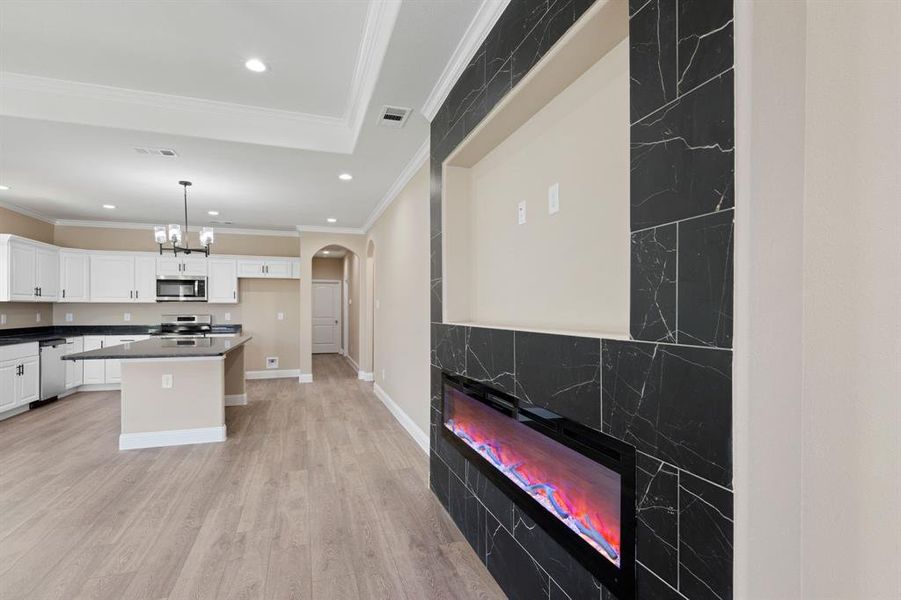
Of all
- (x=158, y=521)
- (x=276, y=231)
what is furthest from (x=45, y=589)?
(x=276, y=231)

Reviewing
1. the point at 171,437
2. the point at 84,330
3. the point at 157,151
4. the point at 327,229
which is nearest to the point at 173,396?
the point at 171,437

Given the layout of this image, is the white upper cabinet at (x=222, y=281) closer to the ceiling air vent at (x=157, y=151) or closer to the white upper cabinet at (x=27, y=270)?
the white upper cabinet at (x=27, y=270)

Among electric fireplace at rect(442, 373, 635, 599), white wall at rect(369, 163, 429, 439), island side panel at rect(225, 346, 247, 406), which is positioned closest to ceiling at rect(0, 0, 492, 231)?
white wall at rect(369, 163, 429, 439)

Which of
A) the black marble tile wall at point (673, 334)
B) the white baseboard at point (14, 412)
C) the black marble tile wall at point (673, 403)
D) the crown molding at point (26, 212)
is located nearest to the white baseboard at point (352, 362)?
the white baseboard at point (14, 412)

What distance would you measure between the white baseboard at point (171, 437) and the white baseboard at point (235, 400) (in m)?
1.47

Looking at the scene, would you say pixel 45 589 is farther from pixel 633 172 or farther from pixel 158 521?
pixel 633 172

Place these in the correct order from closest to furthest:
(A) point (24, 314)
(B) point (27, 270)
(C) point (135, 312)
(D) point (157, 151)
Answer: (D) point (157, 151) → (B) point (27, 270) → (A) point (24, 314) → (C) point (135, 312)

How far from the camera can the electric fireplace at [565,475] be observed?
1.24 metres

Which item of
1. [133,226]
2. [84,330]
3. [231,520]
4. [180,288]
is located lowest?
[231,520]

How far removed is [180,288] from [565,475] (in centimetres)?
701

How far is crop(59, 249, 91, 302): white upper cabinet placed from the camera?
6238 millimetres

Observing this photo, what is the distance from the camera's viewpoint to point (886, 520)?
814 mm

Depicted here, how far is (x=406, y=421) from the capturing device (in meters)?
4.48

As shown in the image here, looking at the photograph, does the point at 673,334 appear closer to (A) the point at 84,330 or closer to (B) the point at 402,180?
(B) the point at 402,180
